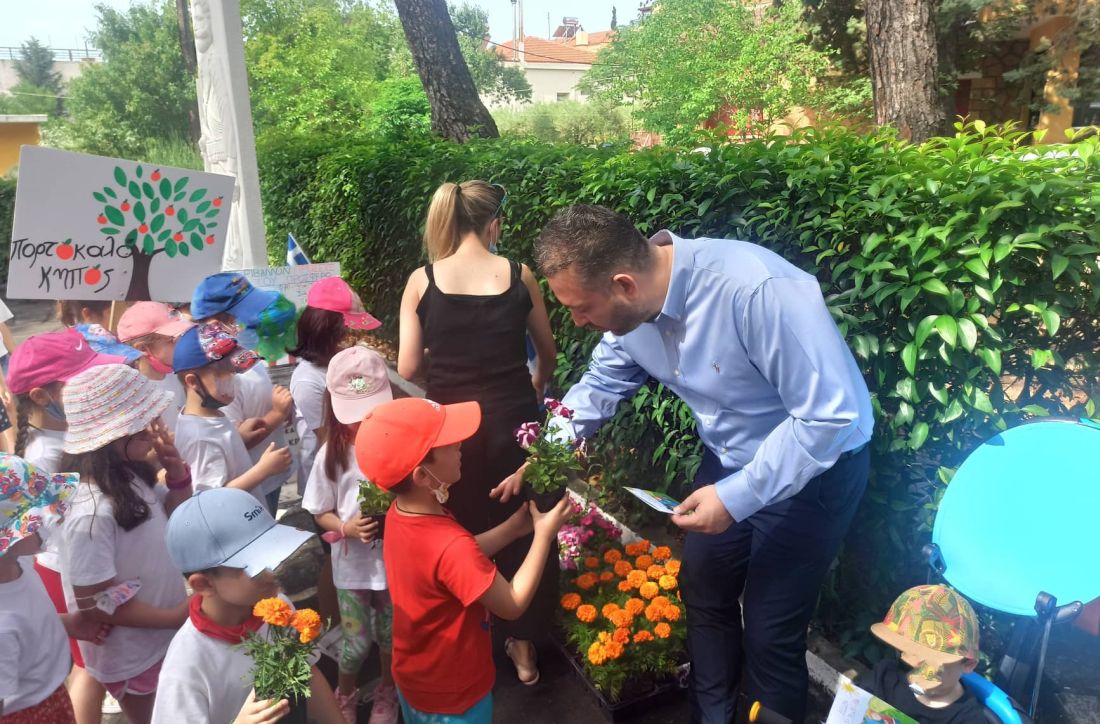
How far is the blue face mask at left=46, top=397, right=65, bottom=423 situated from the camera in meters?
2.78

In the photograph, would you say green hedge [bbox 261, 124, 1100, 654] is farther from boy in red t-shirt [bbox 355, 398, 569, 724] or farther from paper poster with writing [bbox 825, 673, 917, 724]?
boy in red t-shirt [bbox 355, 398, 569, 724]

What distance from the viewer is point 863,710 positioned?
165 cm

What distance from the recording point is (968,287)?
2469 mm

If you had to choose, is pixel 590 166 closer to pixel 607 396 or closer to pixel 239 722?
pixel 607 396

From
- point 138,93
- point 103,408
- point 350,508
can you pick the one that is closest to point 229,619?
point 350,508

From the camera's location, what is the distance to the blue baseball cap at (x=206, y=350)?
2.86 metres

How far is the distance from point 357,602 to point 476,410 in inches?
45.4

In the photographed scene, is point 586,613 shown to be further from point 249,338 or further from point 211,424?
point 249,338

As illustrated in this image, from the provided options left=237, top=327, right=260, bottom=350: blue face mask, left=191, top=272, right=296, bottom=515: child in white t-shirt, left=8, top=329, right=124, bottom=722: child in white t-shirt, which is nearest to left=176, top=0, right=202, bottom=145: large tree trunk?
left=191, top=272, right=296, bottom=515: child in white t-shirt

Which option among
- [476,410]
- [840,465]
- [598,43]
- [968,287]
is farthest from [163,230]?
[598,43]

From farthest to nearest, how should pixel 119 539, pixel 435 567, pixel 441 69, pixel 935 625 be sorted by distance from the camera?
1. pixel 441 69
2. pixel 119 539
3. pixel 435 567
4. pixel 935 625

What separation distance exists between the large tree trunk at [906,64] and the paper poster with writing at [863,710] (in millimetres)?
4299

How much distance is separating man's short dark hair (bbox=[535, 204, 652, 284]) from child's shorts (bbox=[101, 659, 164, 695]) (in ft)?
6.54

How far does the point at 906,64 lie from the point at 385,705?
5.06 meters
